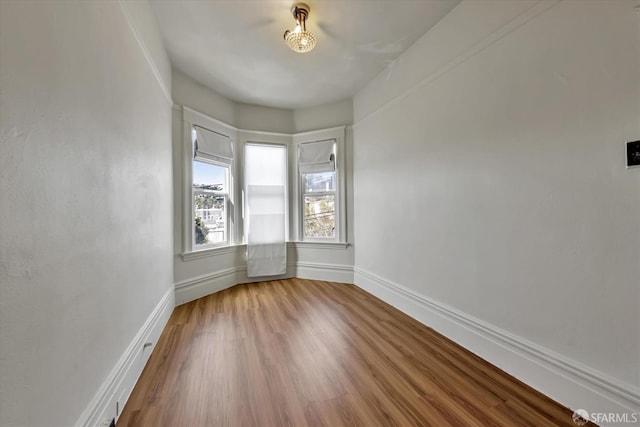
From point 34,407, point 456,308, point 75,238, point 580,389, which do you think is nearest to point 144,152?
point 75,238

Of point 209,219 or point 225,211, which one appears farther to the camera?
point 225,211

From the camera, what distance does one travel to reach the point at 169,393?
1.57 metres

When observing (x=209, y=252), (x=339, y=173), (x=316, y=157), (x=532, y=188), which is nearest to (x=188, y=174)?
(x=209, y=252)

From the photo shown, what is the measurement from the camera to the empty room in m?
0.94

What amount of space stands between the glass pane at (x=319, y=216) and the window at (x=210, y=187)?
4.02 feet

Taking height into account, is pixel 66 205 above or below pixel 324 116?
below

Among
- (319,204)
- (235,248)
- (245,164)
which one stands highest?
(245,164)

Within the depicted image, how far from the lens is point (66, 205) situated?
1009 mm

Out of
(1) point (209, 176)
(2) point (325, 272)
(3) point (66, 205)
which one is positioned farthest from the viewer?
(2) point (325, 272)

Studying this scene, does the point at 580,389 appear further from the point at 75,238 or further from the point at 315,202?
the point at 315,202

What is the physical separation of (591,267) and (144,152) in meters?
2.96

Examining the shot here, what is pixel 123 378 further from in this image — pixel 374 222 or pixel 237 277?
pixel 374 222

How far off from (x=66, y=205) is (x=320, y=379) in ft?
5.45

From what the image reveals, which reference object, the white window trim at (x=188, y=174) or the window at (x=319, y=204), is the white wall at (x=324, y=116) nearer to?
the window at (x=319, y=204)
